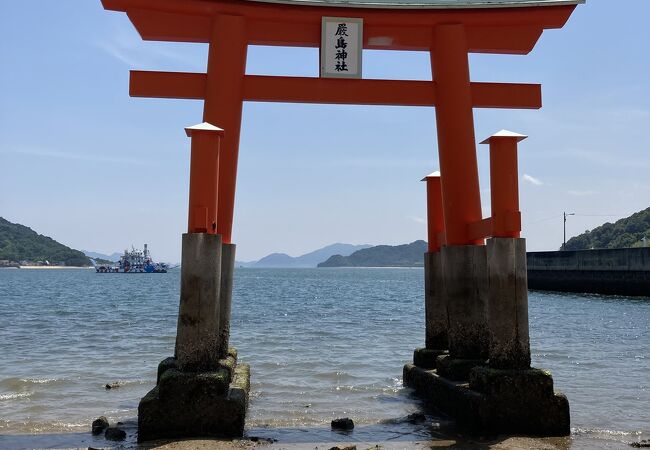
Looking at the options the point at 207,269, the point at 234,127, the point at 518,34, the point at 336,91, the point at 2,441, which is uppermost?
the point at 518,34

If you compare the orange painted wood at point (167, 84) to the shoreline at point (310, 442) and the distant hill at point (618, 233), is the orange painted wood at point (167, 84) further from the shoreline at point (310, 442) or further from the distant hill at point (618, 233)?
the distant hill at point (618, 233)

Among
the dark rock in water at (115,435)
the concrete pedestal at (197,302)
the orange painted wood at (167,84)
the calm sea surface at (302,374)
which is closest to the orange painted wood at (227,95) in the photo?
the orange painted wood at (167,84)

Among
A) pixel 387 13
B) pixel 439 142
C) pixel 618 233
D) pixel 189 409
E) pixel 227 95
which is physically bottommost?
pixel 189 409

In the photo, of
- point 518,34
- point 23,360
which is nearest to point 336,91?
point 518,34

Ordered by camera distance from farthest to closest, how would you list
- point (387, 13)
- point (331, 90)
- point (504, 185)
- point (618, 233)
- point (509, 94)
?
point (618, 233)
point (509, 94)
point (387, 13)
point (331, 90)
point (504, 185)

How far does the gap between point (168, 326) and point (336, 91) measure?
15121mm

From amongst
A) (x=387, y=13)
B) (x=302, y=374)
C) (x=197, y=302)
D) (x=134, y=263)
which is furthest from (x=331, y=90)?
(x=134, y=263)

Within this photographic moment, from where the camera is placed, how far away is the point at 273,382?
442 inches

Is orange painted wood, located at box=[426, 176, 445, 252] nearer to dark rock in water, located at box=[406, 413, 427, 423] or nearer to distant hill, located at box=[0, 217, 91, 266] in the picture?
dark rock in water, located at box=[406, 413, 427, 423]

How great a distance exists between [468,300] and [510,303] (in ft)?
4.42

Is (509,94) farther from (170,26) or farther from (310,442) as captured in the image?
(310,442)

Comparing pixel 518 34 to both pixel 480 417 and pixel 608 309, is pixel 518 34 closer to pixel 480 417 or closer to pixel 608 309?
pixel 480 417

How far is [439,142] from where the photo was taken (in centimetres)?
884

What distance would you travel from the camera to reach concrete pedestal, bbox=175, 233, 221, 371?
6770 mm
